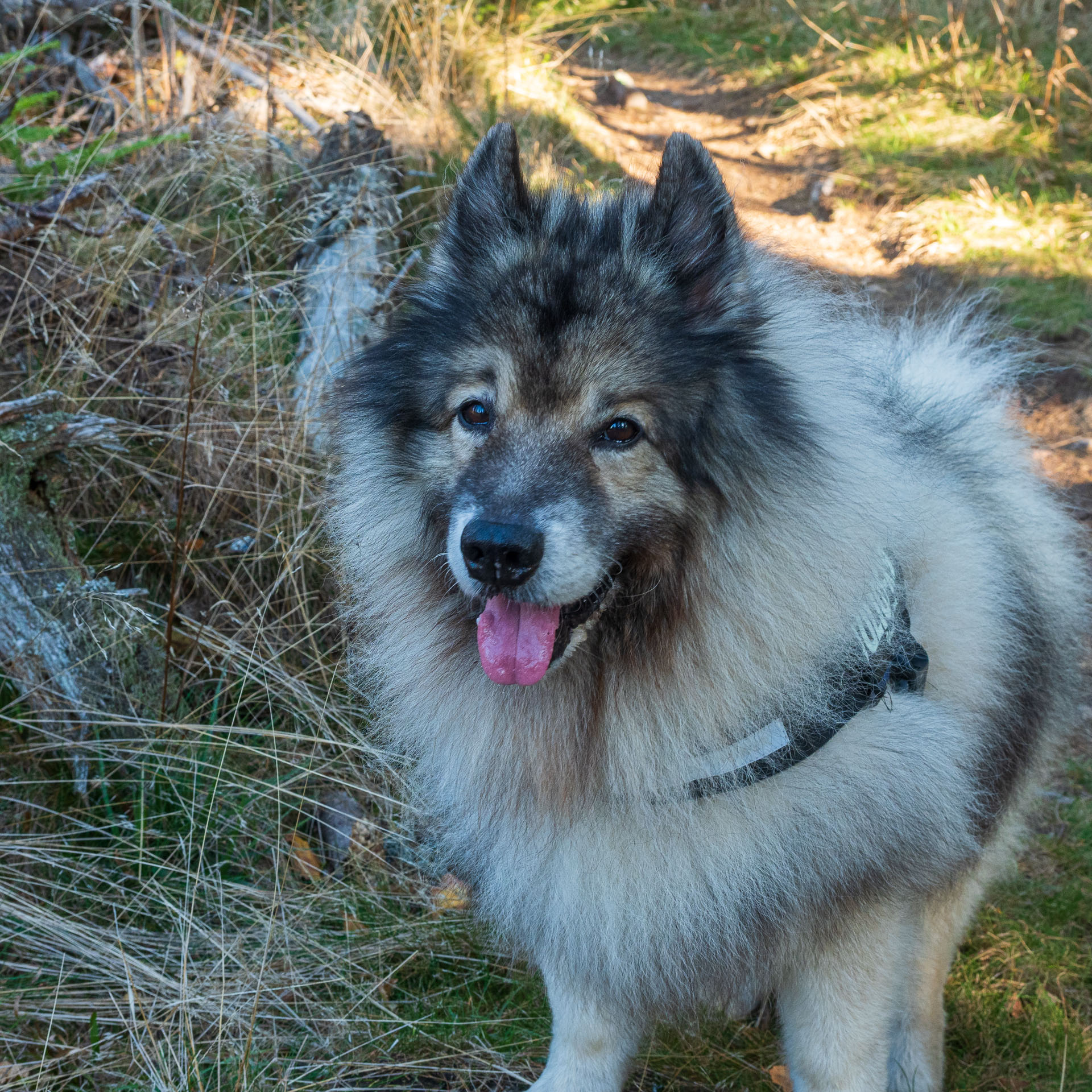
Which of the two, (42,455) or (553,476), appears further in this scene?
(42,455)

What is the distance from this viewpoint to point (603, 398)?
1903 mm

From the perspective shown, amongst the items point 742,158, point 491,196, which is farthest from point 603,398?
point 742,158

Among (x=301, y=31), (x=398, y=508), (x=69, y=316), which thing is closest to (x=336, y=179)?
(x=69, y=316)

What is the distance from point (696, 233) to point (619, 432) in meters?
0.40

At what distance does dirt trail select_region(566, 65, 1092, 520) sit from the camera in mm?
4301

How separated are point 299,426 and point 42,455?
90 cm

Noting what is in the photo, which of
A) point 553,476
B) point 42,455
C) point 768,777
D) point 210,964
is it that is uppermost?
point 553,476

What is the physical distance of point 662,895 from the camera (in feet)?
6.80

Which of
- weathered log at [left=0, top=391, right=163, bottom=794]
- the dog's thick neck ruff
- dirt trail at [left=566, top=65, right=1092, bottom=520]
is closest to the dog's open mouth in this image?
the dog's thick neck ruff

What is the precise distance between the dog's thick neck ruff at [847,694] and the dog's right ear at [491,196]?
39.7 inches

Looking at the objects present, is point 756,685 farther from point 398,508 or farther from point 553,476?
point 398,508

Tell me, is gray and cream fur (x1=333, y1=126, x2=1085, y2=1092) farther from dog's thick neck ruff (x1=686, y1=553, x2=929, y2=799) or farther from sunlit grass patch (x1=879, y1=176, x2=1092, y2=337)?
sunlit grass patch (x1=879, y1=176, x2=1092, y2=337)

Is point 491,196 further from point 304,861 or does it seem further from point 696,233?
point 304,861

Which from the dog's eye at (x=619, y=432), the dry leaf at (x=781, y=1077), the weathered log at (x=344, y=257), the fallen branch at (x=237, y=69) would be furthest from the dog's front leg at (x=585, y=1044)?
the fallen branch at (x=237, y=69)
